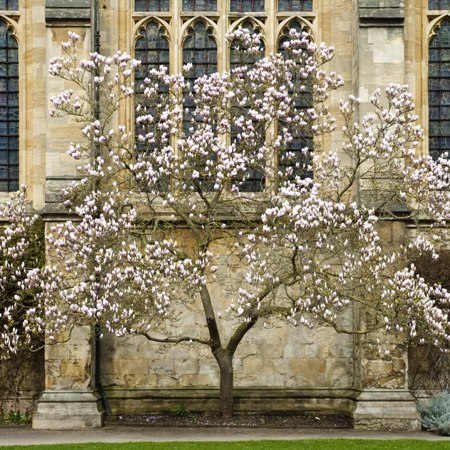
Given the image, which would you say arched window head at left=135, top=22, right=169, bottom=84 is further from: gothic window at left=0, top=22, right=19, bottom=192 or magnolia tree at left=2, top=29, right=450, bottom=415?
gothic window at left=0, top=22, right=19, bottom=192

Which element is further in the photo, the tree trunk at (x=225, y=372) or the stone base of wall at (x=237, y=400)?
the stone base of wall at (x=237, y=400)

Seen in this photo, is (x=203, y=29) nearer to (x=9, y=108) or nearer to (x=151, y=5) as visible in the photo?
(x=151, y=5)

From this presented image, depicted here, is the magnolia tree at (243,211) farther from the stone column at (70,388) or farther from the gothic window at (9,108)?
the gothic window at (9,108)

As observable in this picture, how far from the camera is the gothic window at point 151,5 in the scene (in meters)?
19.8

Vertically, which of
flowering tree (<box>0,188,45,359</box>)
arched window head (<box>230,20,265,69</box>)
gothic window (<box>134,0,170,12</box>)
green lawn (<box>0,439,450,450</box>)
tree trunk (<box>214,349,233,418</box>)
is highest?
gothic window (<box>134,0,170,12</box>)

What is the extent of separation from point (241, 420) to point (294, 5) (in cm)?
801

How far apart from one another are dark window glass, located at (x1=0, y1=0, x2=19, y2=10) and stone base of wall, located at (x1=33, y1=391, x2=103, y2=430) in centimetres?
746

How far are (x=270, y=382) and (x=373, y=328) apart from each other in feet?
10.6

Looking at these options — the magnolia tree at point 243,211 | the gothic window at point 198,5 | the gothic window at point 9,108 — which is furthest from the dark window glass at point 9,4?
the gothic window at point 198,5

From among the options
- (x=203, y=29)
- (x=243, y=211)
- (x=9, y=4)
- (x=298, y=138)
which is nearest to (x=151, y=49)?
(x=203, y=29)

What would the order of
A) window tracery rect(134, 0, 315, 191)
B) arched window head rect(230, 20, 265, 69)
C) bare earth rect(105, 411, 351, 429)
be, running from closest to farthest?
bare earth rect(105, 411, 351, 429), arched window head rect(230, 20, 265, 69), window tracery rect(134, 0, 315, 191)

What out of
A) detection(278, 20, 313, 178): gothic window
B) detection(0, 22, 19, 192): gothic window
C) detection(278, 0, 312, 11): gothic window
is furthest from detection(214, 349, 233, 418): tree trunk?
detection(278, 0, 312, 11): gothic window

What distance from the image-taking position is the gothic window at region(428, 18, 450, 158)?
19.9 m

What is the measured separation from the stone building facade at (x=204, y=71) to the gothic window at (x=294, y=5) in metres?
0.03
